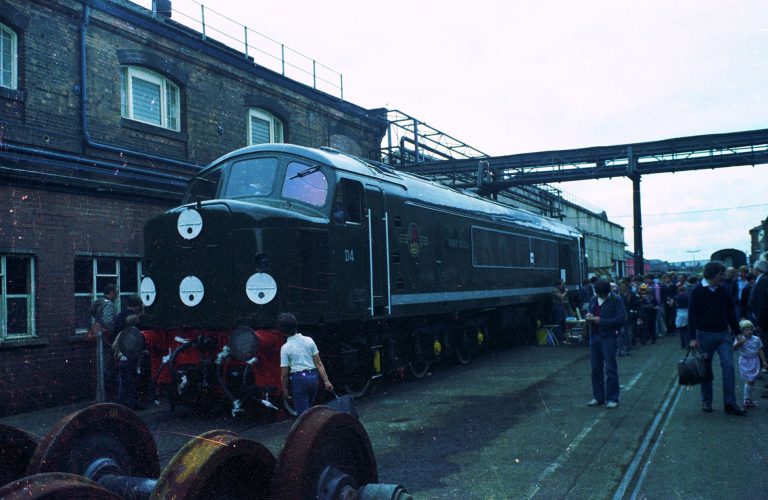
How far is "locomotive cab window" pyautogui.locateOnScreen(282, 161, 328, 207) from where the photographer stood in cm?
930

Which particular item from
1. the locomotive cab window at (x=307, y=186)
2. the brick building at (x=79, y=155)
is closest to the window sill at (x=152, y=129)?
the brick building at (x=79, y=155)

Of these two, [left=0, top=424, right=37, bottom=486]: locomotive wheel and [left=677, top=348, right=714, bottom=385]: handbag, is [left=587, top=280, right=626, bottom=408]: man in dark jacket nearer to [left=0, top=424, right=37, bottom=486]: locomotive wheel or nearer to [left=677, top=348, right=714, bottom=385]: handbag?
[left=677, top=348, right=714, bottom=385]: handbag

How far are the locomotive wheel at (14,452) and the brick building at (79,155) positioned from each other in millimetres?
7920

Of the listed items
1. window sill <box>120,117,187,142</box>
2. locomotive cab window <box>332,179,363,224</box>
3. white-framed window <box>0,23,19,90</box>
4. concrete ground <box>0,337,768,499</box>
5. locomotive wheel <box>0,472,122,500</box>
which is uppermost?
white-framed window <box>0,23,19,90</box>

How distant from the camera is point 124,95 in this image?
1233 cm

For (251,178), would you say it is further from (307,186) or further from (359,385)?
(359,385)

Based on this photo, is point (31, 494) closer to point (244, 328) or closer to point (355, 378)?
point (244, 328)

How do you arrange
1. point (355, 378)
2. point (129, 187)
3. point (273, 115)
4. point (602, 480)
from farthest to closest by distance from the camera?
point (273, 115) < point (129, 187) < point (355, 378) < point (602, 480)

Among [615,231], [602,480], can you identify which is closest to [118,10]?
[602,480]

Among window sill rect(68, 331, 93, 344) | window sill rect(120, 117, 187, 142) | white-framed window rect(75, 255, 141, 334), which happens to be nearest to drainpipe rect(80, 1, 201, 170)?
window sill rect(120, 117, 187, 142)

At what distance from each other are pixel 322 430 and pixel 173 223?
6852 millimetres

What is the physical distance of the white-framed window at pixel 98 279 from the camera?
1111 cm

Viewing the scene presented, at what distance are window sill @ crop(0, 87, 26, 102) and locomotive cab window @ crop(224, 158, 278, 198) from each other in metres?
3.48

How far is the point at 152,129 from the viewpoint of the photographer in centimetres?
1264
